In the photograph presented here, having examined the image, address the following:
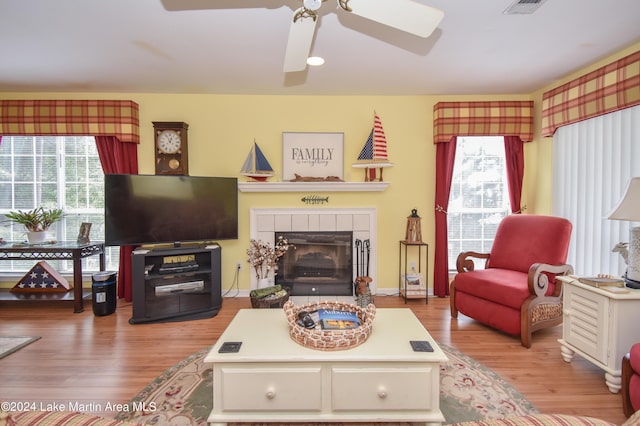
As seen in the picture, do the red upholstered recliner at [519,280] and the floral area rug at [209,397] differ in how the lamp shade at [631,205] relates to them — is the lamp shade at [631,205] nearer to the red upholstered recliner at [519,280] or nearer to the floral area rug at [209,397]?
the red upholstered recliner at [519,280]

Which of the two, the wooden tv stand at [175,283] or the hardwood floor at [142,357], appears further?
the wooden tv stand at [175,283]

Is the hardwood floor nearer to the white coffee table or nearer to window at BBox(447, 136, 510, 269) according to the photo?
the white coffee table

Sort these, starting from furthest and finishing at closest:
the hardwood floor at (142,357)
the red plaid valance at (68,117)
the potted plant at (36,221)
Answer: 1. the red plaid valance at (68,117)
2. the potted plant at (36,221)
3. the hardwood floor at (142,357)

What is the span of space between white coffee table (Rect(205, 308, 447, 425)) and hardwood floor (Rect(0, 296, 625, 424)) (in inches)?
17.5

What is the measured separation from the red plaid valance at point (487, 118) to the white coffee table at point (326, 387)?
281cm

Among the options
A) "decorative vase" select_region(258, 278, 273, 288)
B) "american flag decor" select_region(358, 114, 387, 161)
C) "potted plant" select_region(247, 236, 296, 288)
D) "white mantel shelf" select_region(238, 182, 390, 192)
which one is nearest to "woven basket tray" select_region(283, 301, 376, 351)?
"potted plant" select_region(247, 236, 296, 288)

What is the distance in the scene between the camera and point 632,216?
192cm

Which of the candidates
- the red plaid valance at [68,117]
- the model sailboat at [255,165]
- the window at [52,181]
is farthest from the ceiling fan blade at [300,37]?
the window at [52,181]

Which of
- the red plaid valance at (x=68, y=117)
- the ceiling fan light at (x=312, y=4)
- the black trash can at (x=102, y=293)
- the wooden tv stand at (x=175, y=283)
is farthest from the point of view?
the red plaid valance at (x=68, y=117)

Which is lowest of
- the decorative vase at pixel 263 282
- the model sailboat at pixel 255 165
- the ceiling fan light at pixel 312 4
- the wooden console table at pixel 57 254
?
the decorative vase at pixel 263 282

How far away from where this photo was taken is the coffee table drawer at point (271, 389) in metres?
1.55

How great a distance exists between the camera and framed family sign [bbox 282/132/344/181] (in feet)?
12.2

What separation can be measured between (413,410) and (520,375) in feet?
3.41

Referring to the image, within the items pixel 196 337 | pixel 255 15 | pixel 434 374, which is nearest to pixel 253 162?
pixel 255 15
